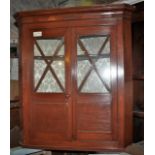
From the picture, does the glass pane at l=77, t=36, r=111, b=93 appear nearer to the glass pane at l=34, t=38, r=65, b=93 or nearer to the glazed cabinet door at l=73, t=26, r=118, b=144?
the glazed cabinet door at l=73, t=26, r=118, b=144

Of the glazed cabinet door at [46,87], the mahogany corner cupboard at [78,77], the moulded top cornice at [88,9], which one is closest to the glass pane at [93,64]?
the mahogany corner cupboard at [78,77]

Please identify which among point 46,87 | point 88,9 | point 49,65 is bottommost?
point 46,87

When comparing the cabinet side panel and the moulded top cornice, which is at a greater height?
the moulded top cornice

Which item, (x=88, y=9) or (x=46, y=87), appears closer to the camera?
(x=88, y=9)

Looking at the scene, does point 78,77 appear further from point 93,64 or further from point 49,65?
point 49,65

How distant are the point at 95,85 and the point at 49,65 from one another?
497mm

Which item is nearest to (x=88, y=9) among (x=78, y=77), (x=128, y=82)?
(x=78, y=77)

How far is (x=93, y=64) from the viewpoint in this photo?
7.43ft

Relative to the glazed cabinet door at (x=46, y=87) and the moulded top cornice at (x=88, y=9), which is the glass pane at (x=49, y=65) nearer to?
the glazed cabinet door at (x=46, y=87)

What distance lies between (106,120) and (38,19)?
3.88 ft

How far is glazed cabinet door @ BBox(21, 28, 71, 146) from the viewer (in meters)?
2.30

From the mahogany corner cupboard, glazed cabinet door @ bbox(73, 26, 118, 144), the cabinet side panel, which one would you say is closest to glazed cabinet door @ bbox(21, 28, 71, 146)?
the mahogany corner cupboard
